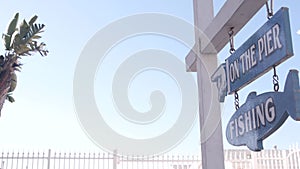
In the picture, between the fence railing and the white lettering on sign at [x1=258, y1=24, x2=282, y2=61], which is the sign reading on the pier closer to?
the white lettering on sign at [x1=258, y1=24, x2=282, y2=61]

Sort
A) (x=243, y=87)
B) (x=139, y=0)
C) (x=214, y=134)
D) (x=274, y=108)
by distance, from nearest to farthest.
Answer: (x=274, y=108), (x=243, y=87), (x=214, y=134), (x=139, y=0)

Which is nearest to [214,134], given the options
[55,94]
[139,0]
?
[139,0]

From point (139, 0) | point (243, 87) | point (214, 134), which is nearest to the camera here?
point (243, 87)

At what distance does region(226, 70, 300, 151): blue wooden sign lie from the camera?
3.00 ft

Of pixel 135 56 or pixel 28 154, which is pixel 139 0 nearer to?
pixel 135 56

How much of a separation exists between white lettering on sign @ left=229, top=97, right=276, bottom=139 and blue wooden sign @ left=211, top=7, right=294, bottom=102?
107 millimetres

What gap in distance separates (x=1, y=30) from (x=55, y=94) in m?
1.66

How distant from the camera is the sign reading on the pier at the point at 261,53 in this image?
3.18ft

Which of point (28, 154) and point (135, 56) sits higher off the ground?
point (135, 56)

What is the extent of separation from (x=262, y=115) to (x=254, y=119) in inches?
2.1

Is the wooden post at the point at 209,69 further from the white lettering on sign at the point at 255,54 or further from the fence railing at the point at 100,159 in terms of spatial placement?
the fence railing at the point at 100,159

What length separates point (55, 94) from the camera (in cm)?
448

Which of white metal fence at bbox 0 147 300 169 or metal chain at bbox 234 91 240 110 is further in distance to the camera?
white metal fence at bbox 0 147 300 169

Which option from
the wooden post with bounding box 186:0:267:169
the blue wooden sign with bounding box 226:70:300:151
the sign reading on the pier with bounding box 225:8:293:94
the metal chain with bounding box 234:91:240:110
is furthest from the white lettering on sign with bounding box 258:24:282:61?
the wooden post with bounding box 186:0:267:169
